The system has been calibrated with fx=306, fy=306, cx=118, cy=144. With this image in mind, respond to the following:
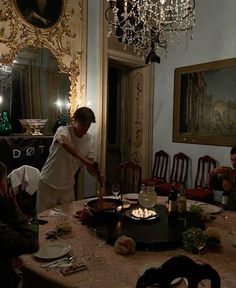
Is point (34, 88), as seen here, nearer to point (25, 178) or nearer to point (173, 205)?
point (25, 178)

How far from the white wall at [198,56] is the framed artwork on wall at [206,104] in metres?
0.11

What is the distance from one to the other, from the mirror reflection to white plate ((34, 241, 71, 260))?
2.54m

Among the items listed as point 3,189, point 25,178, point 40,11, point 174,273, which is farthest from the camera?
point 40,11

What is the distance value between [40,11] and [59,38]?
1.40ft

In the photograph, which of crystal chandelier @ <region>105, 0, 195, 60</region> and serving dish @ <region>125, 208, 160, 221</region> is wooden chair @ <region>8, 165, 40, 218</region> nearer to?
serving dish @ <region>125, 208, 160, 221</region>

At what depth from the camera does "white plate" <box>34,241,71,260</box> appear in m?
1.54

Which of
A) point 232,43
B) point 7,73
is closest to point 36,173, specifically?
point 7,73

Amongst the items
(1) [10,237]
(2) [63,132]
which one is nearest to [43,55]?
(2) [63,132]

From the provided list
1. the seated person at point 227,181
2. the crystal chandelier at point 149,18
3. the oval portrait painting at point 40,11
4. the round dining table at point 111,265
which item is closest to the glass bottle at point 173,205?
the round dining table at point 111,265

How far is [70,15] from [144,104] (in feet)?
6.65

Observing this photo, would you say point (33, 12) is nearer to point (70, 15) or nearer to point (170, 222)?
point (70, 15)

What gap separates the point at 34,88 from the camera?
13.4 feet

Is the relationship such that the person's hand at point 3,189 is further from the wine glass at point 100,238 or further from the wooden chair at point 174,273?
the wooden chair at point 174,273

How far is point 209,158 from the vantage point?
15.4ft
